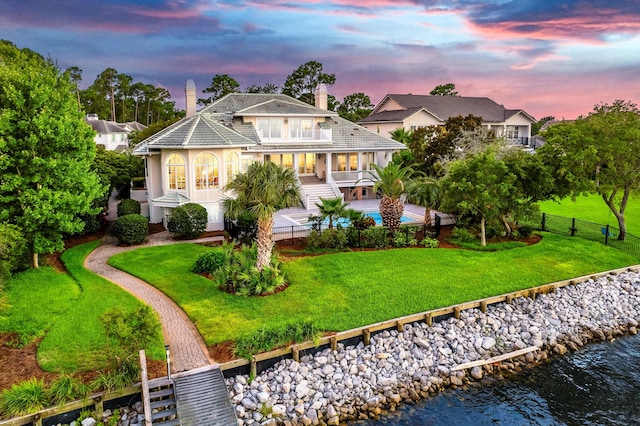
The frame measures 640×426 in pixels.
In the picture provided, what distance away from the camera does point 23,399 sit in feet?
33.9

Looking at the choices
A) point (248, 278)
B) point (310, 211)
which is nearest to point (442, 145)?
point (310, 211)

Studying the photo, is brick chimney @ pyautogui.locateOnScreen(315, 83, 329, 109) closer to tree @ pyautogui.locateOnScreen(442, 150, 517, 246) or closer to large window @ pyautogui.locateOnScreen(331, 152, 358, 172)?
large window @ pyautogui.locateOnScreen(331, 152, 358, 172)

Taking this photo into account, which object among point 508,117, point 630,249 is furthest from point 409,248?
point 508,117

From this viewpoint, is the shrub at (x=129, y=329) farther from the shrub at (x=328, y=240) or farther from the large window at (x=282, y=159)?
the large window at (x=282, y=159)

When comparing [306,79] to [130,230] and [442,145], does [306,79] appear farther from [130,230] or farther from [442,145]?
[130,230]

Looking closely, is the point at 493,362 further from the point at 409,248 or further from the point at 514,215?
the point at 514,215

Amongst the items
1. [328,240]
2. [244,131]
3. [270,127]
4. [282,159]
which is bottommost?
[328,240]

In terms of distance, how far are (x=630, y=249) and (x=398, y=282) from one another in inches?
560

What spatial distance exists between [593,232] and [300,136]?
20.5 meters

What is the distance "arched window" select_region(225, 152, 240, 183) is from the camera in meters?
27.3

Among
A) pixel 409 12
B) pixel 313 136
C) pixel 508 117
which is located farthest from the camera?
pixel 508 117

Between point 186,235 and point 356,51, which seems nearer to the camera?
point 186,235

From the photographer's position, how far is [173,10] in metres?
27.4

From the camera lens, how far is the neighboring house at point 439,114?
48688 mm
